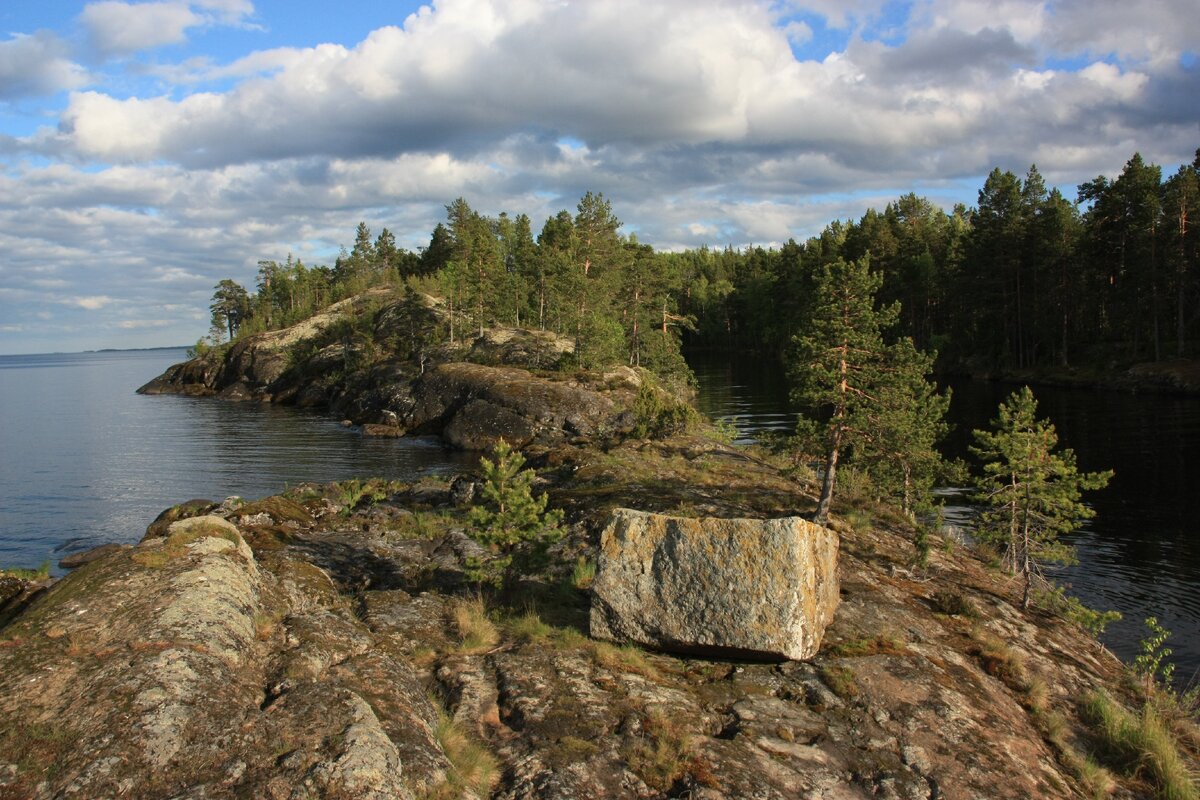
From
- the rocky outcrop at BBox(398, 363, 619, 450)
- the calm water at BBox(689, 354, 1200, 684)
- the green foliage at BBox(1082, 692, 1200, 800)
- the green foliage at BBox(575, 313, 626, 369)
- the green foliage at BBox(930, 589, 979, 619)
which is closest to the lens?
the green foliage at BBox(1082, 692, 1200, 800)

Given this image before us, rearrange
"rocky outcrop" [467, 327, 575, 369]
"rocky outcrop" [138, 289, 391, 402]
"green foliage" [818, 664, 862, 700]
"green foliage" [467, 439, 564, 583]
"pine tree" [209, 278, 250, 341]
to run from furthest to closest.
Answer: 1. "pine tree" [209, 278, 250, 341]
2. "rocky outcrop" [138, 289, 391, 402]
3. "rocky outcrop" [467, 327, 575, 369]
4. "green foliage" [467, 439, 564, 583]
5. "green foliage" [818, 664, 862, 700]

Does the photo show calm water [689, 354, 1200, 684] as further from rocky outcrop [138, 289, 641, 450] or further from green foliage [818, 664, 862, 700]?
rocky outcrop [138, 289, 641, 450]

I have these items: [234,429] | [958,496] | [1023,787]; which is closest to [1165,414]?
[958,496]

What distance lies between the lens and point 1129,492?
3278cm

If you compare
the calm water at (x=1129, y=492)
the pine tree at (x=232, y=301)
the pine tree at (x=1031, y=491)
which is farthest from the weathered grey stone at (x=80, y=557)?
the pine tree at (x=232, y=301)

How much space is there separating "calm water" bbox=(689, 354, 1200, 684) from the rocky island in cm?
605

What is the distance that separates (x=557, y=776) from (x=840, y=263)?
1459 centimetres

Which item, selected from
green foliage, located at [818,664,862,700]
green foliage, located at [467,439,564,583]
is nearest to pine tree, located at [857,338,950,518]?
green foliage, located at [818,664,862,700]

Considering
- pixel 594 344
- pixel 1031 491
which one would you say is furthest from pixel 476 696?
pixel 594 344

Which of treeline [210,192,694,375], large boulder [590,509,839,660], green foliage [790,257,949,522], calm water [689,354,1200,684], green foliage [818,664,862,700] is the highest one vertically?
treeline [210,192,694,375]

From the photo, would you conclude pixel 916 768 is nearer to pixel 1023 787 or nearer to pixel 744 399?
pixel 1023 787

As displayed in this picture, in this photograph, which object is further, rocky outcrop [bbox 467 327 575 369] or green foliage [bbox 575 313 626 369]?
rocky outcrop [bbox 467 327 575 369]

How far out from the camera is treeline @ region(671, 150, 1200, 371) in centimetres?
6450

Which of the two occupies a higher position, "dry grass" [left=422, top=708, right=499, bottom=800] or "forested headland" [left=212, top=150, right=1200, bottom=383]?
"forested headland" [left=212, top=150, right=1200, bottom=383]
